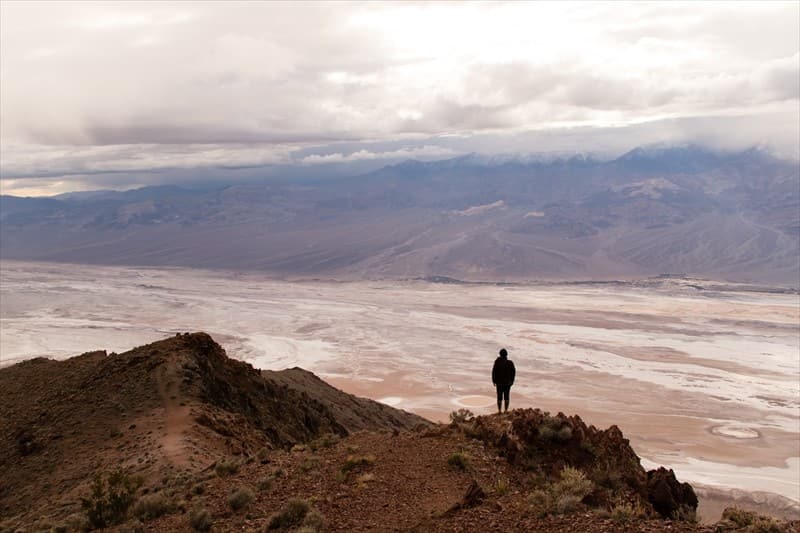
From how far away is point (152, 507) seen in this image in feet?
35.3

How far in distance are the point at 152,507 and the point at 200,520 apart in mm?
1568

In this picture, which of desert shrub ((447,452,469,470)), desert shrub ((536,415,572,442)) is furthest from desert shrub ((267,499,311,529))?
desert shrub ((536,415,572,442))

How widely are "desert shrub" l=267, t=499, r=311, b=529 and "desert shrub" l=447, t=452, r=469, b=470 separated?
2519mm

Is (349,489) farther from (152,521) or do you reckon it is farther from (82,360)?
(82,360)

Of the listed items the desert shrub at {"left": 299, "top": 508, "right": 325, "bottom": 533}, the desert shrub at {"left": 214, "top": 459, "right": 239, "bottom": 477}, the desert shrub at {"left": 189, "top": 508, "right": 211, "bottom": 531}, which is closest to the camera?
the desert shrub at {"left": 299, "top": 508, "right": 325, "bottom": 533}

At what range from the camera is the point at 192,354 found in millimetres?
21375

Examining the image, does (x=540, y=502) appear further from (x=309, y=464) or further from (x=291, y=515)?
(x=309, y=464)

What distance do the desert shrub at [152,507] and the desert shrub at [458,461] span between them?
4.33 metres

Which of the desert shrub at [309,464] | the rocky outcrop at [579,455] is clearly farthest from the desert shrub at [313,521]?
the rocky outcrop at [579,455]

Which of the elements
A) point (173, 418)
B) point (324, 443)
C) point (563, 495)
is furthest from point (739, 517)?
point (173, 418)

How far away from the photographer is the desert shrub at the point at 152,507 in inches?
420

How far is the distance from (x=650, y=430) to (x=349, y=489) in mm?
41227

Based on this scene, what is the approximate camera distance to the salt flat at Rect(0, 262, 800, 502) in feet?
158

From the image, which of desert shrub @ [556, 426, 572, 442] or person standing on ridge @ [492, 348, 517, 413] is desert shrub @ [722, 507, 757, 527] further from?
person standing on ridge @ [492, 348, 517, 413]
